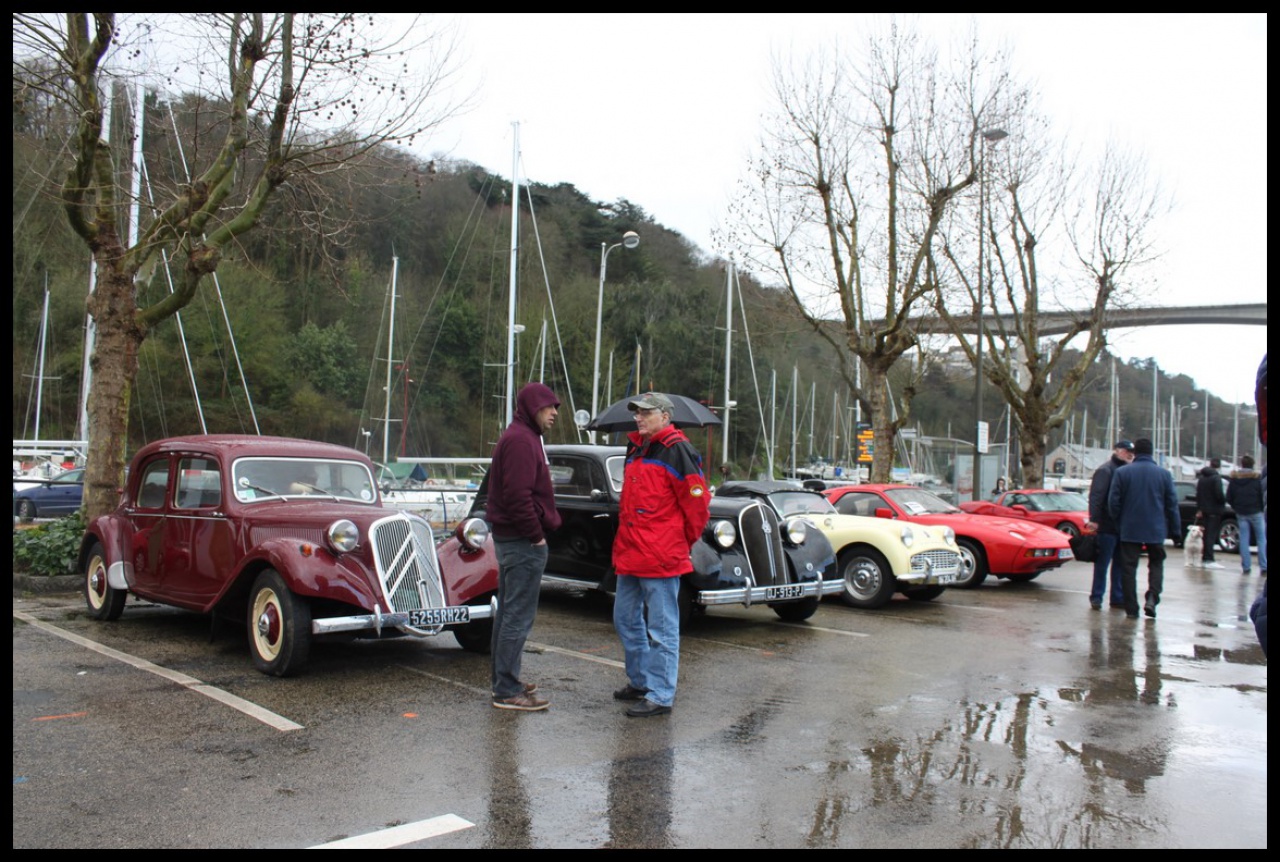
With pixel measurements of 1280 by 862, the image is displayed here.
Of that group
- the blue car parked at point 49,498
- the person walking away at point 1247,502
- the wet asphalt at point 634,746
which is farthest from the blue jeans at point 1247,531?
the blue car parked at point 49,498

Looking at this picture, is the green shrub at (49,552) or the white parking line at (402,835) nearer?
the white parking line at (402,835)

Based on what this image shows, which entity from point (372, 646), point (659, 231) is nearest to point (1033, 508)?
point (372, 646)

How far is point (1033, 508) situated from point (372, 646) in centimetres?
1506

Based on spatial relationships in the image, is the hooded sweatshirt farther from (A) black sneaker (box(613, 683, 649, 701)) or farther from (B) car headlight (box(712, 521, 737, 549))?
(B) car headlight (box(712, 521, 737, 549))

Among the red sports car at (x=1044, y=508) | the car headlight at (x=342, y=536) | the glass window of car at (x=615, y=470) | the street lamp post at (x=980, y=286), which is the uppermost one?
the street lamp post at (x=980, y=286)

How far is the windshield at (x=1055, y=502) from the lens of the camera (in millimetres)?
19297

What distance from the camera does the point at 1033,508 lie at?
19250 millimetres

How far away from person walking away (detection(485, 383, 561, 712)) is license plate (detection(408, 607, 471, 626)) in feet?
2.75

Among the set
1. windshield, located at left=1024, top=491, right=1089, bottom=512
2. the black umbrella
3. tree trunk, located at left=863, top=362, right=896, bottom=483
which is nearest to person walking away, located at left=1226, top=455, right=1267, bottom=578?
windshield, located at left=1024, top=491, right=1089, bottom=512

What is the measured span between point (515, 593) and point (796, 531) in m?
4.48

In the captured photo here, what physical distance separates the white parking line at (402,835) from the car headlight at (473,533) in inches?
131

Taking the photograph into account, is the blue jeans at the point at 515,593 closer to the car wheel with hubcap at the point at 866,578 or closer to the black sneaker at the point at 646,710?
the black sneaker at the point at 646,710

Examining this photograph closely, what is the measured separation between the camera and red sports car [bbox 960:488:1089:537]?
18.7 m

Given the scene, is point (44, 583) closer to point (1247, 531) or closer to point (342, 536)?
point (342, 536)
